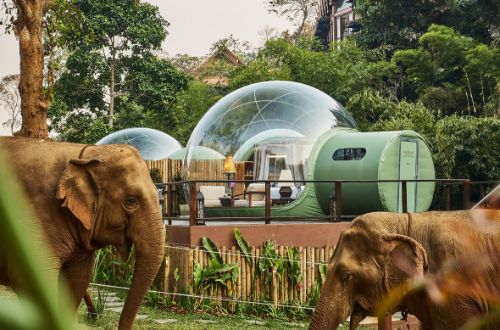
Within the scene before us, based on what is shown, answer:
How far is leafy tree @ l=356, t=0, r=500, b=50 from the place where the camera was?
44344 mm

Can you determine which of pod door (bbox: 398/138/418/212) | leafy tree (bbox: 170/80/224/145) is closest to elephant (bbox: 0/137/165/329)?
pod door (bbox: 398/138/418/212)

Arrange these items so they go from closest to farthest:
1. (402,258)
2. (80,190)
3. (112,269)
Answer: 1. (402,258)
2. (80,190)
3. (112,269)

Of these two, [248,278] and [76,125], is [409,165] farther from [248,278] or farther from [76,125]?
[76,125]

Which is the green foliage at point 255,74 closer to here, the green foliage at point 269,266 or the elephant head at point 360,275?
the green foliage at point 269,266

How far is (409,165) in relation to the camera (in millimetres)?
20859

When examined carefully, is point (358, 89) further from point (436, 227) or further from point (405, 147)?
→ point (436, 227)

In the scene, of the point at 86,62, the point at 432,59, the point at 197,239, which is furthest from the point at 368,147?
the point at 86,62

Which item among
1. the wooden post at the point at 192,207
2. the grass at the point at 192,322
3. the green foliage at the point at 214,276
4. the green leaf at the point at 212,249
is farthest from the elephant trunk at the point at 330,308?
the wooden post at the point at 192,207

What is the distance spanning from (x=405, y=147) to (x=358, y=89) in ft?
64.2

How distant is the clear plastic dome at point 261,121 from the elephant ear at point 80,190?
11.6 meters

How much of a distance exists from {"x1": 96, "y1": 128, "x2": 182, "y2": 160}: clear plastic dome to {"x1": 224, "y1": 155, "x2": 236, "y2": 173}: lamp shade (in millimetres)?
14022

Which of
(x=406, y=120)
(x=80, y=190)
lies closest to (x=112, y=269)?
(x=80, y=190)

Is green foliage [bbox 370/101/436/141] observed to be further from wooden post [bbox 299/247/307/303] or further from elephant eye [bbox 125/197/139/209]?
elephant eye [bbox 125/197/139/209]

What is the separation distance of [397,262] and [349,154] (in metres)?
13.6
